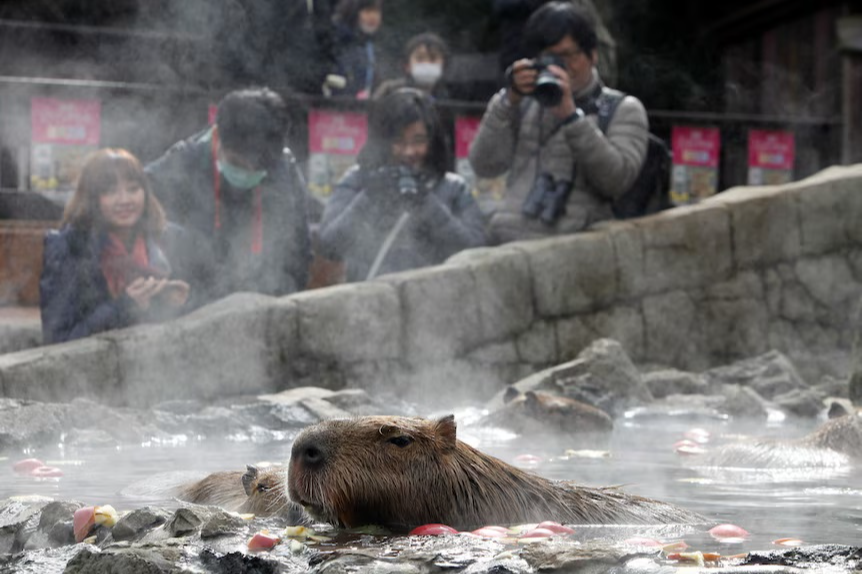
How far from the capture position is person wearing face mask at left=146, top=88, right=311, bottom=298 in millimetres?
8969

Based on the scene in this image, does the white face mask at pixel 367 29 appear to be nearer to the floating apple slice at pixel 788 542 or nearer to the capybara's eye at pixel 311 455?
the capybara's eye at pixel 311 455

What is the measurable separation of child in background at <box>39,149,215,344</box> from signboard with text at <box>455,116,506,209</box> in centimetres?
325

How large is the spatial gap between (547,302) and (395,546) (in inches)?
253

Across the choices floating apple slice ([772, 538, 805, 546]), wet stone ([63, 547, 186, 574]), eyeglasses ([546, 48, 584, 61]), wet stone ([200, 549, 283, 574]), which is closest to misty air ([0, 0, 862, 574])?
eyeglasses ([546, 48, 584, 61])

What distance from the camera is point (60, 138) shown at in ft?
33.9

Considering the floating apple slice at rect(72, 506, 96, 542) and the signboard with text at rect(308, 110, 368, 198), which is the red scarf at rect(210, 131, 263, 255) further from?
the floating apple slice at rect(72, 506, 96, 542)

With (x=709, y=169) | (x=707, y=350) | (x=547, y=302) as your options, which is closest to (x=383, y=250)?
(x=547, y=302)

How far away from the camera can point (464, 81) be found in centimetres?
1236

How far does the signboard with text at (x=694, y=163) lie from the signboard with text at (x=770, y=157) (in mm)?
359

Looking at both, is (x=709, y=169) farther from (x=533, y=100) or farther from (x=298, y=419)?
(x=298, y=419)

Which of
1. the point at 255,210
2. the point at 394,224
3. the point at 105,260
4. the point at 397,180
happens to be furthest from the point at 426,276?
the point at 105,260

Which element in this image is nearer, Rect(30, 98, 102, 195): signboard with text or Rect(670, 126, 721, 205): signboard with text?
Rect(30, 98, 102, 195): signboard with text

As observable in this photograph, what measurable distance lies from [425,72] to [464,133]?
652 mm

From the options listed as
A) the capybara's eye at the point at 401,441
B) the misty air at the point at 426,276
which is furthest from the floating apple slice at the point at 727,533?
the capybara's eye at the point at 401,441
